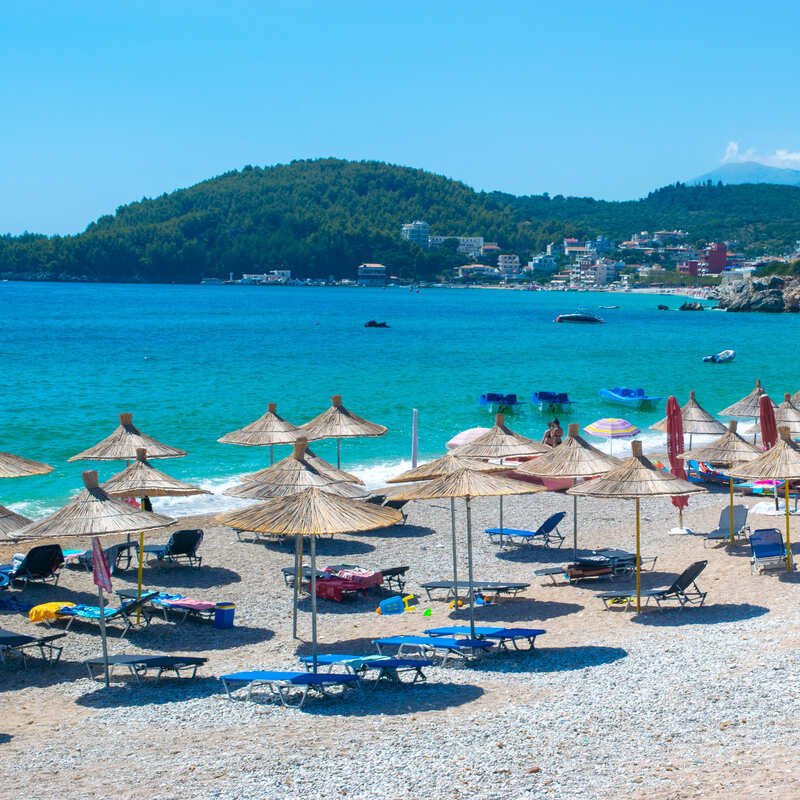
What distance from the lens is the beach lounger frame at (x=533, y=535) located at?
15852 mm

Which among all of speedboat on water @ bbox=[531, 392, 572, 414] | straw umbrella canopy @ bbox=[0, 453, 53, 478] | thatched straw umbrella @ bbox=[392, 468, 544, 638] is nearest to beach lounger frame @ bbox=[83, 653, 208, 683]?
thatched straw umbrella @ bbox=[392, 468, 544, 638]

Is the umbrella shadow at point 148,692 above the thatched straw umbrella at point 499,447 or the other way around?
the other way around

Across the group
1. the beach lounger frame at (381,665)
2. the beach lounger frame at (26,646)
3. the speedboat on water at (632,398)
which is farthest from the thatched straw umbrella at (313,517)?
Result: the speedboat on water at (632,398)

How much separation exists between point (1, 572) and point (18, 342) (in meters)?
62.5

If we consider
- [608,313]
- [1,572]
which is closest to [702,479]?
[1,572]

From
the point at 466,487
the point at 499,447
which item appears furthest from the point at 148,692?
the point at 499,447

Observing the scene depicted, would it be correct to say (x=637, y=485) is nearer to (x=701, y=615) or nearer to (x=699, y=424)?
(x=701, y=615)

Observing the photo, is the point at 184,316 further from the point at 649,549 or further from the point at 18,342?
the point at 649,549

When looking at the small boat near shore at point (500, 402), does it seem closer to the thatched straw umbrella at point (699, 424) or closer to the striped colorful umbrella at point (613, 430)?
the striped colorful umbrella at point (613, 430)

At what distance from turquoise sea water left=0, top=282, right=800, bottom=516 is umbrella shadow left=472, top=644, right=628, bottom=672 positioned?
35.0 feet

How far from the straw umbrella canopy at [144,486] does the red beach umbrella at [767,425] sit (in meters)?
9.55

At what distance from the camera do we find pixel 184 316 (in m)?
106

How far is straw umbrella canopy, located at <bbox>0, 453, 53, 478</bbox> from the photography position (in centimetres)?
1345

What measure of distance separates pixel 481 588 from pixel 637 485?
2278 millimetres
